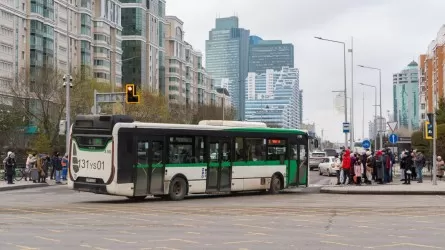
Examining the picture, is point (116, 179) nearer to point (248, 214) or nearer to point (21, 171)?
point (248, 214)

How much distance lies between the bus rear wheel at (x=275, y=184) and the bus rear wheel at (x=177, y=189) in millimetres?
5164

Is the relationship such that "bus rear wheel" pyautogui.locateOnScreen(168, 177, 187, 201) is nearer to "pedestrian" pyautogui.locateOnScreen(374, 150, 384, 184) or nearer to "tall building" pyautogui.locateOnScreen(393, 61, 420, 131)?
"pedestrian" pyautogui.locateOnScreen(374, 150, 384, 184)

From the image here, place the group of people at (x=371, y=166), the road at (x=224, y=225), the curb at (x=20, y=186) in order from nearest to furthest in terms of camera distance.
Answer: the road at (x=224, y=225), the curb at (x=20, y=186), the group of people at (x=371, y=166)

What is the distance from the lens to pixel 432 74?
131 metres

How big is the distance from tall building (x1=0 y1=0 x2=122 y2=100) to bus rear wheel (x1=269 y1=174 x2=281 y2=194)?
45.2 m

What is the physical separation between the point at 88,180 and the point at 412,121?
154152mm

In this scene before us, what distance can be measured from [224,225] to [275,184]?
1404cm

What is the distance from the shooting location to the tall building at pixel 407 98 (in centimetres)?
17100

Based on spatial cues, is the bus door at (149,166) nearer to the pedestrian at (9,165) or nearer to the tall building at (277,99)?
the pedestrian at (9,165)

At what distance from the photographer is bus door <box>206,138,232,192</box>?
1031 inches

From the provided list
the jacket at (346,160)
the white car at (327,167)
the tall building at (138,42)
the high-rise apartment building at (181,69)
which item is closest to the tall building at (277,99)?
the high-rise apartment building at (181,69)

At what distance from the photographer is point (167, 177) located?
24.5 m

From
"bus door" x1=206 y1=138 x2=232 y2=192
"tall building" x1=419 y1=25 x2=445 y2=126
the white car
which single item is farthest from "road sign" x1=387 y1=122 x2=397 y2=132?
"tall building" x1=419 y1=25 x2=445 y2=126

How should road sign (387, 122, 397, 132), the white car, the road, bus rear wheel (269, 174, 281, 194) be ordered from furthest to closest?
the white car
road sign (387, 122, 397, 132)
bus rear wheel (269, 174, 281, 194)
the road
